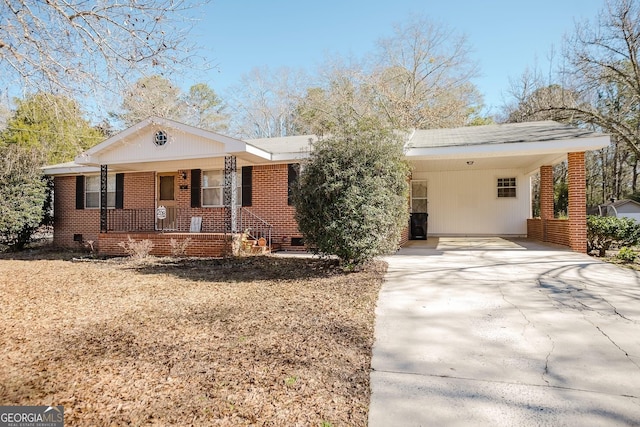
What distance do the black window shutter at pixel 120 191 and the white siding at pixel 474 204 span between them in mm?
10779

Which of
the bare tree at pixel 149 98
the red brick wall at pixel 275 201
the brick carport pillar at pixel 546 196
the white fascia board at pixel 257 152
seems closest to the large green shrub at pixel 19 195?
the red brick wall at pixel 275 201

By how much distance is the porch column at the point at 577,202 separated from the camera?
29.6 ft

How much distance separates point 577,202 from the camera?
9102 millimetres

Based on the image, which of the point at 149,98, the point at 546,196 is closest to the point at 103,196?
the point at 149,98

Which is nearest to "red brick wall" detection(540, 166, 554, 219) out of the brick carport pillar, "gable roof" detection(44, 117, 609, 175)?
the brick carport pillar

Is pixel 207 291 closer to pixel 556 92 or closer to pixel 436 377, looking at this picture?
pixel 436 377

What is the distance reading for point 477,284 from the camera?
5.91 m

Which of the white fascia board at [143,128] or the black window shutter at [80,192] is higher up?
the white fascia board at [143,128]

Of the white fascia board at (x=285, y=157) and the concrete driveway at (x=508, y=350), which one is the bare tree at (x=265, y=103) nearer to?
the white fascia board at (x=285, y=157)

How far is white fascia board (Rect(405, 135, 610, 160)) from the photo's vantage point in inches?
336

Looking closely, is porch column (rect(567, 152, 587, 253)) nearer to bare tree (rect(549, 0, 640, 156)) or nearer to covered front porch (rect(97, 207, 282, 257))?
bare tree (rect(549, 0, 640, 156))

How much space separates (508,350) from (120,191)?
13260 millimetres

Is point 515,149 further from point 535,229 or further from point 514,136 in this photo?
point 535,229

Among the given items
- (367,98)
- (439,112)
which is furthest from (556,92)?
(367,98)
